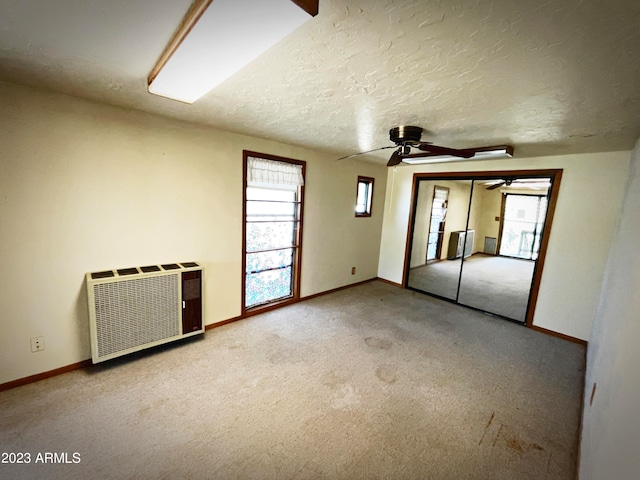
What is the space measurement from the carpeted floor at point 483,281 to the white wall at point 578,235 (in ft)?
2.25

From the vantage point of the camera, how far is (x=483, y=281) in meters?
4.73

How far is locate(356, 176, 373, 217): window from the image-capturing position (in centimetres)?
452

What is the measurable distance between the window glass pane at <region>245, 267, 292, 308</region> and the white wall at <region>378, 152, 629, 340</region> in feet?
11.1

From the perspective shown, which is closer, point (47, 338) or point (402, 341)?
point (47, 338)

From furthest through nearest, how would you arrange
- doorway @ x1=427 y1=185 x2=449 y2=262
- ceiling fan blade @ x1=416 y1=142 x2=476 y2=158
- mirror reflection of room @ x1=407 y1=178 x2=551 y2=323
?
doorway @ x1=427 y1=185 x2=449 y2=262 < mirror reflection of room @ x1=407 y1=178 x2=551 y2=323 < ceiling fan blade @ x1=416 y1=142 x2=476 y2=158

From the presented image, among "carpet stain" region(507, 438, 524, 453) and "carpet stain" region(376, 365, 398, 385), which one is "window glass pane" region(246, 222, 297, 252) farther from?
"carpet stain" region(507, 438, 524, 453)

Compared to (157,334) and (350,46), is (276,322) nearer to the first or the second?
(157,334)

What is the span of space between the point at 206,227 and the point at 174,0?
2.11 metres

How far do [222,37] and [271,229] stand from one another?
2453mm

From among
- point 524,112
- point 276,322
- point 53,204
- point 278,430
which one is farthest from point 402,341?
point 53,204

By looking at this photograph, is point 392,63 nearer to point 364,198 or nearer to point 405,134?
point 405,134

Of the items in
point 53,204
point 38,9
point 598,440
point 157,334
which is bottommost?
point 157,334

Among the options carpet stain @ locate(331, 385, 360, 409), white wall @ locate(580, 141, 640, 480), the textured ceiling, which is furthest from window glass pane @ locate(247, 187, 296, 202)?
white wall @ locate(580, 141, 640, 480)

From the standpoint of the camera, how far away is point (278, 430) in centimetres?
171
